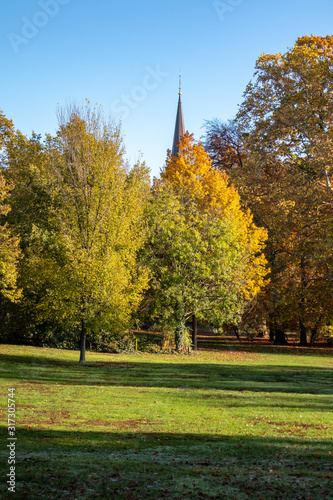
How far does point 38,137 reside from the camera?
113 feet

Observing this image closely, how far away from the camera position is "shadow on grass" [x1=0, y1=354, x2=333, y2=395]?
53.3ft

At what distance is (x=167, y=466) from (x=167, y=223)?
864 inches

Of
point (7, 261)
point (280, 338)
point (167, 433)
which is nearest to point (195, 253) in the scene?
point (7, 261)

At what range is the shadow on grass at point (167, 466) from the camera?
6.10 meters

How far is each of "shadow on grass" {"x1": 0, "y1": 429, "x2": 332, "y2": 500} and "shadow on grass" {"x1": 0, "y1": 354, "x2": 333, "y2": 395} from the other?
22.7ft

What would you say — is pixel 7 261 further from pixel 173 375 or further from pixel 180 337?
pixel 180 337

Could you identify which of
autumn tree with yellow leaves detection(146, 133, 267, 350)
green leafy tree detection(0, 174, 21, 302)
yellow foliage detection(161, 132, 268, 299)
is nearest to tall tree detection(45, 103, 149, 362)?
green leafy tree detection(0, 174, 21, 302)

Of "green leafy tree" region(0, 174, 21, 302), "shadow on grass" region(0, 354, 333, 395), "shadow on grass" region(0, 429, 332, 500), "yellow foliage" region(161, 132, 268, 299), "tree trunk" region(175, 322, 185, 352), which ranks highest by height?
"yellow foliage" region(161, 132, 268, 299)

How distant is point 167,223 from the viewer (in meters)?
28.6

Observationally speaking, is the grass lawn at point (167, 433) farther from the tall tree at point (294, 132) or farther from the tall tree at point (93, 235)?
the tall tree at point (294, 132)

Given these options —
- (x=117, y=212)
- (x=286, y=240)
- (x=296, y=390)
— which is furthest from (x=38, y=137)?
(x=296, y=390)

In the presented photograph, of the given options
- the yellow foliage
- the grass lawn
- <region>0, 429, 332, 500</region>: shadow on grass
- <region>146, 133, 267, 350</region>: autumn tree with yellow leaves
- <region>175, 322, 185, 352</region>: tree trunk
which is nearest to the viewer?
<region>0, 429, 332, 500</region>: shadow on grass

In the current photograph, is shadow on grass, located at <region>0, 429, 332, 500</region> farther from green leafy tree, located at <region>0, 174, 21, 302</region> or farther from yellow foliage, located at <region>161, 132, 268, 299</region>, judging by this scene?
yellow foliage, located at <region>161, 132, 268, 299</region>

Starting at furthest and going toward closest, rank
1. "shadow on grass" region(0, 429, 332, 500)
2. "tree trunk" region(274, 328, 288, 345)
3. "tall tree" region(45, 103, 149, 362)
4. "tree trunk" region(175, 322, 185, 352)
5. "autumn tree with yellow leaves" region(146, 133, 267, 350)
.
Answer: "tree trunk" region(274, 328, 288, 345), "tree trunk" region(175, 322, 185, 352), "autumn tree with yellow leaves" region(146, 133, 267, 350), "tall tree" region(45, 103, 149, 362), "shadow on grass" region(0, 429, 332, 500)
